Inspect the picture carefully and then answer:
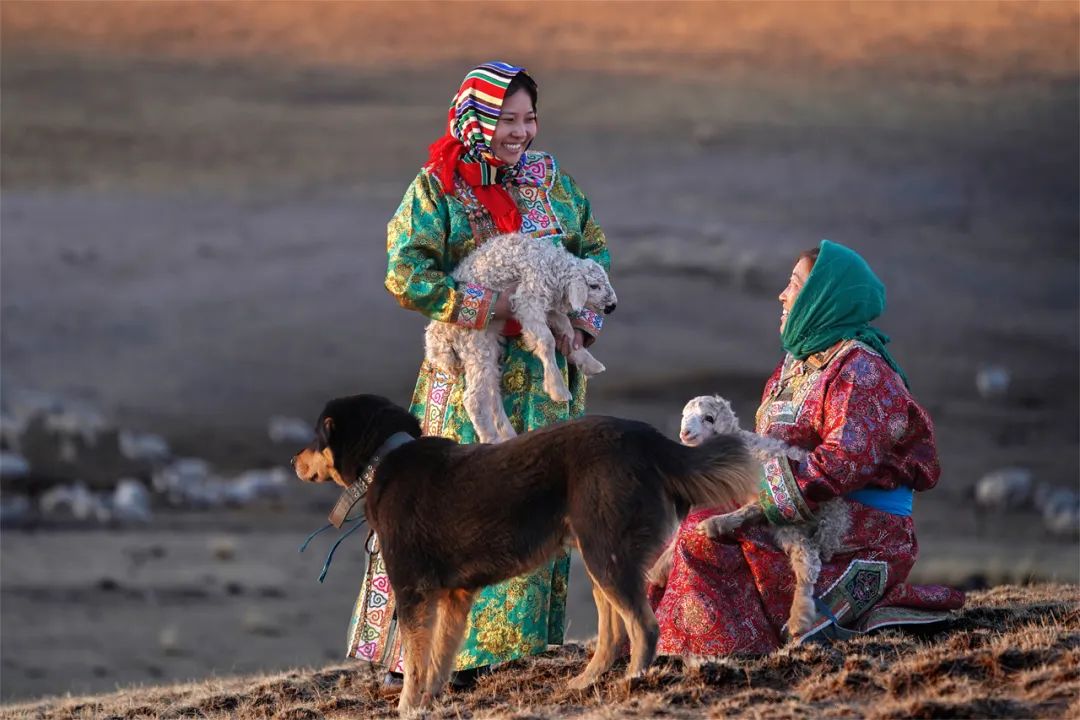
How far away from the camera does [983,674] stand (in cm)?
509

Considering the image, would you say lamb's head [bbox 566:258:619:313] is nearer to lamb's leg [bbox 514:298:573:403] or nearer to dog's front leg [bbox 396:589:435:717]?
lamb's leg [bbox 514:298:573:403]

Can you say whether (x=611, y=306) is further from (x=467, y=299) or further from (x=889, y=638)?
(x=889, y=638)

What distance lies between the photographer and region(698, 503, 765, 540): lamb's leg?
591 cm

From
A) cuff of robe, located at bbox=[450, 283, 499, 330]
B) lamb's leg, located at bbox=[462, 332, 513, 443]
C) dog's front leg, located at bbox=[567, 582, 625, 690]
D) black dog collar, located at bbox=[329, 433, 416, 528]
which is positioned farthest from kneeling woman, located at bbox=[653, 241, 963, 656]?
black dog collar, located at bbox=[329, 433, 416, 528]

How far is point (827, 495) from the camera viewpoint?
5762mm

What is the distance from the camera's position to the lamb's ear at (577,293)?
582 cm

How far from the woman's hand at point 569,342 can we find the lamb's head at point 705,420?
20.0 inches

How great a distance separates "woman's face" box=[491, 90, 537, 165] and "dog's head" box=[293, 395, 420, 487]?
3.76 ft

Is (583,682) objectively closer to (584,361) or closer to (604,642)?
(604,642)

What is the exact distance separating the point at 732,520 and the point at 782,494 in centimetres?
26

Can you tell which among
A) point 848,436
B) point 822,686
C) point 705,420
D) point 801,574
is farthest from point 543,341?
point 822,686

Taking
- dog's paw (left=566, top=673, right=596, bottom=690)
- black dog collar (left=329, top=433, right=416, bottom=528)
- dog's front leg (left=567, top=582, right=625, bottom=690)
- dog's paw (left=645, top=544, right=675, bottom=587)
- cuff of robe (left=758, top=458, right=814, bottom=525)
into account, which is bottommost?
dog's paw (left=566, top=673, right=596, bottom=690)

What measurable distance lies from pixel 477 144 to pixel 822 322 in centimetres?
155

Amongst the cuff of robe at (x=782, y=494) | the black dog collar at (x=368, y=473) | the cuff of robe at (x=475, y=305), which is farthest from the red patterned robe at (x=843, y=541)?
the black dog collar at (x=368, y=473)
